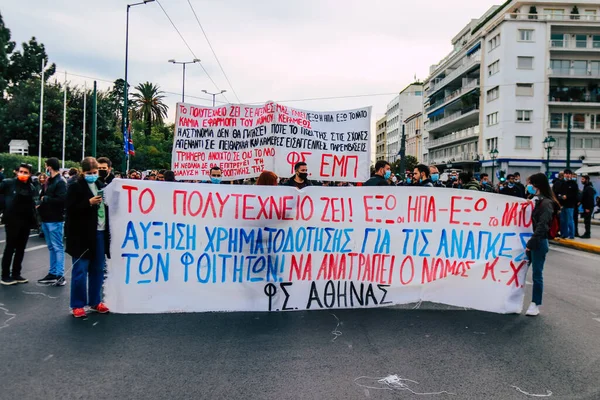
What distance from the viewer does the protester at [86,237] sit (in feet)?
19.8

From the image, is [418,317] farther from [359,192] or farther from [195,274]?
[195,274]

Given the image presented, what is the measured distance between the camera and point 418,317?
20.4ft

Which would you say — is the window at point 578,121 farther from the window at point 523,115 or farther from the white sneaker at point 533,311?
the white sneaker at point 533,311

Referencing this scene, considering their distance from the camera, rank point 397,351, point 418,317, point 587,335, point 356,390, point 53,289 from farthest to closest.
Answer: point 53,289 < point 418,317 < point 587,335 < point 397,351 < point 356,390

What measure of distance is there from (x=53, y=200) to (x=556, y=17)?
60.4 metres

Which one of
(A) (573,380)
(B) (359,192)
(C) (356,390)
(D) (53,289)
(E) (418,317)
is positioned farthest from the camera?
(D) (53,289)

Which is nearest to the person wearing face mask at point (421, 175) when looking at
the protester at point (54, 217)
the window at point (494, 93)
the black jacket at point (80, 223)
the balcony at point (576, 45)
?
the black jacket at point (80, 223)

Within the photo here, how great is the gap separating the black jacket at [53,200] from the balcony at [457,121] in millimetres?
58860

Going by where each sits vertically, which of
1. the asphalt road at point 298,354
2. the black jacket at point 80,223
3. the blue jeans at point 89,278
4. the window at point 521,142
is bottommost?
the asphalt road at point 298,354

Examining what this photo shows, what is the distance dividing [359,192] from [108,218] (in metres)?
2.94

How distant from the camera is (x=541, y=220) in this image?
20.7 ft

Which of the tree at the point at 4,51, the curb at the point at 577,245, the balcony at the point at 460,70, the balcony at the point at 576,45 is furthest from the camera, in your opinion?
the balcony at the point at 460,70

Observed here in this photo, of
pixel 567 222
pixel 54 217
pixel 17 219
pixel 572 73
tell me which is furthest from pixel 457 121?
pixel 17 219

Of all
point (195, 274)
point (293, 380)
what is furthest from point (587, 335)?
point (195, 274)
